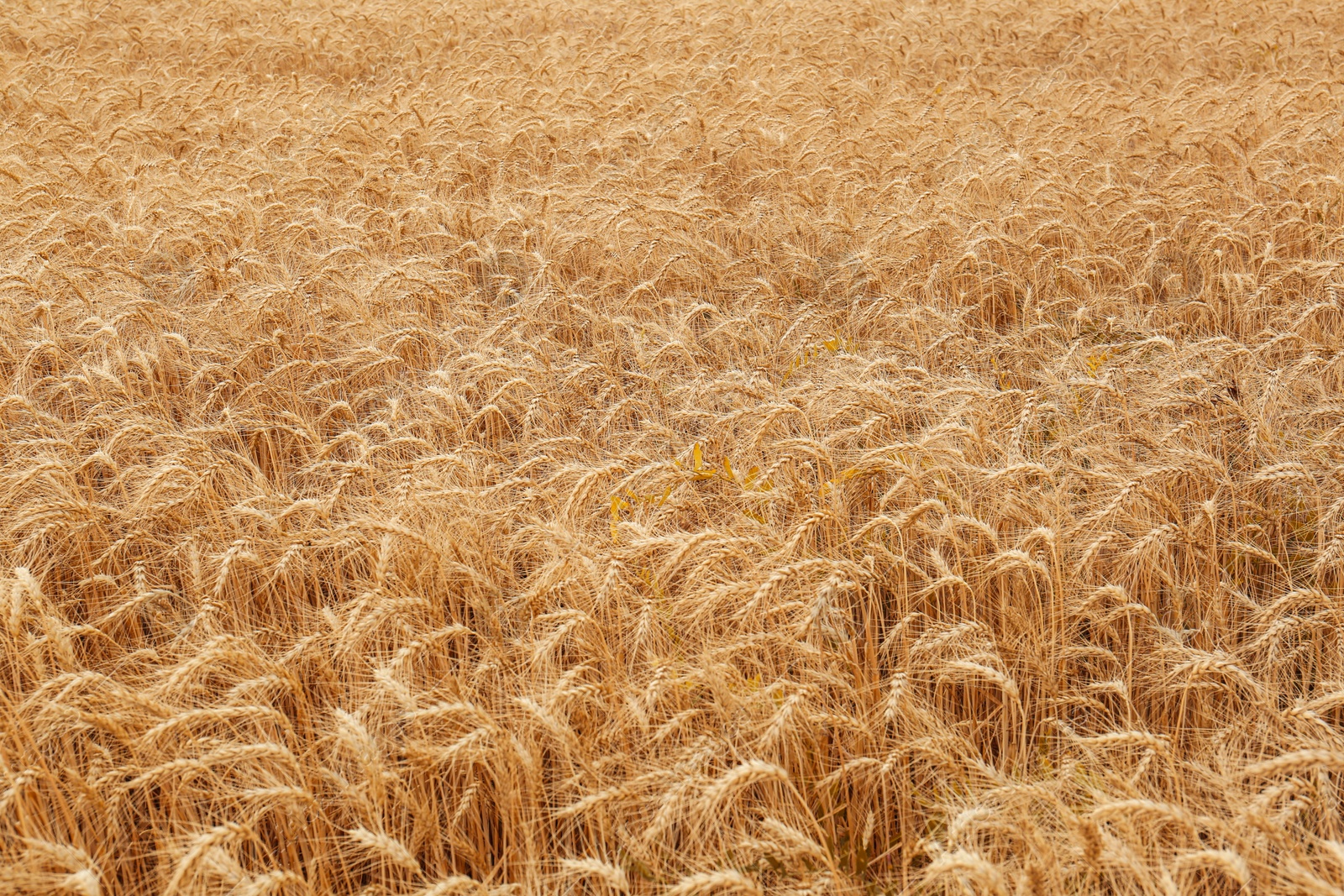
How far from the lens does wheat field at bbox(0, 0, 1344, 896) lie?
6.21 ft

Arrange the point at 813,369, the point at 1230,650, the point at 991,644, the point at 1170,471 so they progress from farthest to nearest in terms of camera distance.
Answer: the point at 813,369 < the point at 1170,471 < the point at 1230,650 < the point at 991,644

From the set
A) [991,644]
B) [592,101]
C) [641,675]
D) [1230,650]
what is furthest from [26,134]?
[1230,650]

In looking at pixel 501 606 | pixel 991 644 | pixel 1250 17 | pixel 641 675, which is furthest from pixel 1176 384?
pixel 1250 17

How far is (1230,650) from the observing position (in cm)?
238

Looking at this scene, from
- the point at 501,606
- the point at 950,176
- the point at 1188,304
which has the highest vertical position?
the point at 950,176

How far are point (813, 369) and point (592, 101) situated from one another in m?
4.36

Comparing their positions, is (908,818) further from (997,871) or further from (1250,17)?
(1250,17)

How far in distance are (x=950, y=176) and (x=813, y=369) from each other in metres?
2.57

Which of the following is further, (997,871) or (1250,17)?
(1250,17)

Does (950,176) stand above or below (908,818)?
above

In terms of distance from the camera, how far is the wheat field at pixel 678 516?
6.21ft

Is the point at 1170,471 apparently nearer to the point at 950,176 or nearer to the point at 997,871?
the point at 997,871

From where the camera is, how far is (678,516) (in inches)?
111

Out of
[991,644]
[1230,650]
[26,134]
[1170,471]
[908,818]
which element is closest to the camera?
[908,818]
